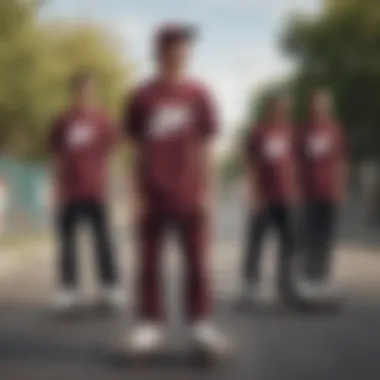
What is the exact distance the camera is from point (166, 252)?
598 centimetres

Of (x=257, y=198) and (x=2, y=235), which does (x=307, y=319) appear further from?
(x=2, y=235)

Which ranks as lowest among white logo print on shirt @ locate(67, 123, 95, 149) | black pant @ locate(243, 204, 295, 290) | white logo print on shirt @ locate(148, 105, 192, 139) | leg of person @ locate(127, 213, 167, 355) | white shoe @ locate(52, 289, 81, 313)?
leg of person @ locate(127, 213, 167, 355)

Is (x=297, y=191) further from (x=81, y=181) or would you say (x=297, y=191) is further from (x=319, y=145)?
(x=81, y=181)

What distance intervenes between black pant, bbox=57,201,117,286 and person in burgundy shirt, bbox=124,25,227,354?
2.80ft

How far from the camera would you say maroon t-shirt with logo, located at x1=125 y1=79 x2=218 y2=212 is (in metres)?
5.48

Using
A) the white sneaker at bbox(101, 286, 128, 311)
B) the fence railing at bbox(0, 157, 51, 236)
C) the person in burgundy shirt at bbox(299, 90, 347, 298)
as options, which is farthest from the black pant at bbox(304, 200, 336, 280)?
the fence railing at bbox(0, 157, 51, 236)

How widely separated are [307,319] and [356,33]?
1639 mm

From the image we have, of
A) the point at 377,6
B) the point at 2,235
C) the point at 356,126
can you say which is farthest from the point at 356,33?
the point at 2,235

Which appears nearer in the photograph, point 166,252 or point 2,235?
point 166,252

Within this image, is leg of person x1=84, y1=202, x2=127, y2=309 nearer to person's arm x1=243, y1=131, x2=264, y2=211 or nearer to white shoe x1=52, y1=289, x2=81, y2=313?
white shoe x1=52, y1=289, x2=81, y2=313

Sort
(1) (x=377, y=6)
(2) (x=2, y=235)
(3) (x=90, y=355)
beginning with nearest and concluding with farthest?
(3) (x=90, y=355), (1) (x=377, y=6), (2) (x=2, y=235)

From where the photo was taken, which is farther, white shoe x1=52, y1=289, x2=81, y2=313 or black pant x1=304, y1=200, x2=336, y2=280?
white shoe x1=52, y1=289, x2=81, y2=313

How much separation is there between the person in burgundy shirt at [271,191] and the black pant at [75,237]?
29.3 inches

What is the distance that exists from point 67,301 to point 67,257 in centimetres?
28
